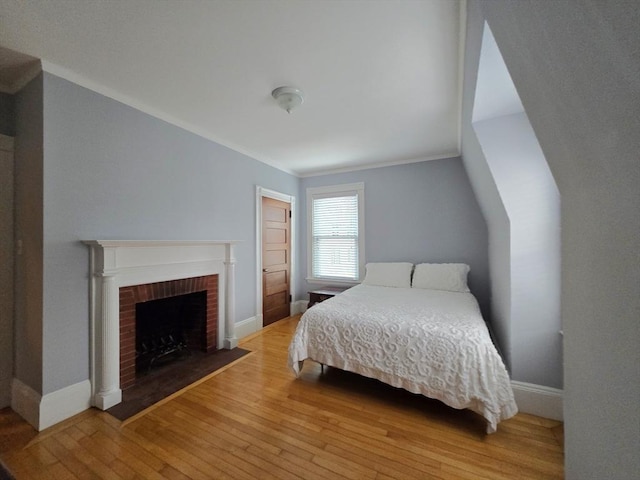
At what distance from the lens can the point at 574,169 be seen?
2.33ft

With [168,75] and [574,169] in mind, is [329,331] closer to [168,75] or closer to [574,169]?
[574,169]

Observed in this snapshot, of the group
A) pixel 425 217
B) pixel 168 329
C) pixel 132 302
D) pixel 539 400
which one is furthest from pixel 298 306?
pixel 539 400

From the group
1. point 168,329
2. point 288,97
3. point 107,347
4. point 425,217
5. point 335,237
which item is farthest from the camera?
point 335,237

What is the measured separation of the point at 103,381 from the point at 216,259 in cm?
140

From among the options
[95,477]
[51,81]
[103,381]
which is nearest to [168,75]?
[51,81]

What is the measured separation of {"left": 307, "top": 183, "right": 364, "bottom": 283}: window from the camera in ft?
13.9

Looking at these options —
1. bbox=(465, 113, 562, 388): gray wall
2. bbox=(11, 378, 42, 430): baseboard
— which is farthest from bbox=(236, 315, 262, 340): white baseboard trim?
bbox=(465, 113, 562, 388): gray wall

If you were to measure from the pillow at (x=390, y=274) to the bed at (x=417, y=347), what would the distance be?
772 millimetres

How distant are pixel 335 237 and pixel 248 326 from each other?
200cm

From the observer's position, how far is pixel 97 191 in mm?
2068

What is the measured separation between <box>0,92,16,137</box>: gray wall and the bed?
9.28ft

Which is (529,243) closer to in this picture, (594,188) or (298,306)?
(594,188)

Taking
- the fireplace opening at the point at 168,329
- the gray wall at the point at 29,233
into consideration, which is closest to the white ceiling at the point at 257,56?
the gray wall at the point at 29,233

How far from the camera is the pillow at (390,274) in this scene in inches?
138
